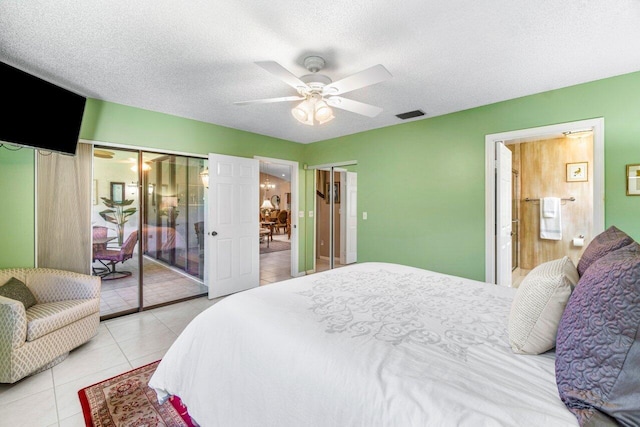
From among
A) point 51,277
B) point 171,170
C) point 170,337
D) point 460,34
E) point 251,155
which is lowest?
point 170,337

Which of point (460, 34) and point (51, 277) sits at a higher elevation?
point (460, 34)

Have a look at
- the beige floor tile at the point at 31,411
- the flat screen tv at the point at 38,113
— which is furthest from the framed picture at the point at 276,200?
the beige floor tile at the point at 31,411

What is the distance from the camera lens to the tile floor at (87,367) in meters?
1.77

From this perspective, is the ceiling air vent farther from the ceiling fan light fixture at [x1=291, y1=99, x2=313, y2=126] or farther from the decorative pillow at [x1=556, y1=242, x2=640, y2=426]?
the decorative pillow at [x1=556, y1=242, x2=640, y2=426]

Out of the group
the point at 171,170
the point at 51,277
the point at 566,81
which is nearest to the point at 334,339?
the point at 51,277

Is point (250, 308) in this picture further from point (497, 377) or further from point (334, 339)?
point (497, 377)

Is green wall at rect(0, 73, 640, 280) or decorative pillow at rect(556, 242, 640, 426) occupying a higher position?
green wall at rect(0, 73, 640, 280)

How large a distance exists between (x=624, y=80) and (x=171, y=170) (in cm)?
487

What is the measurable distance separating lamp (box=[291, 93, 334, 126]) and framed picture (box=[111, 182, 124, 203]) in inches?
101

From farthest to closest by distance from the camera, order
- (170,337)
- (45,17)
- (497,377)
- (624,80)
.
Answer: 1. (170,337)
2. (624,80)
3. (45,17)
4. (497,377)

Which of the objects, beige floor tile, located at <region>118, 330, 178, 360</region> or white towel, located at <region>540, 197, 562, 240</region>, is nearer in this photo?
beige floor tile, located at <region>118, 330, 178, 360</region>

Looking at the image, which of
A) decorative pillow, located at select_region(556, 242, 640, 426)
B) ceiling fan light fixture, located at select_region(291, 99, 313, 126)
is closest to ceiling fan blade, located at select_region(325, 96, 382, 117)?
ceiling fan light fixture, located at select_region(291, 99, 313, 126)

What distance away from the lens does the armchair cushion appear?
211cm

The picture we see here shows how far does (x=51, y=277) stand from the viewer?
8.54 feet
